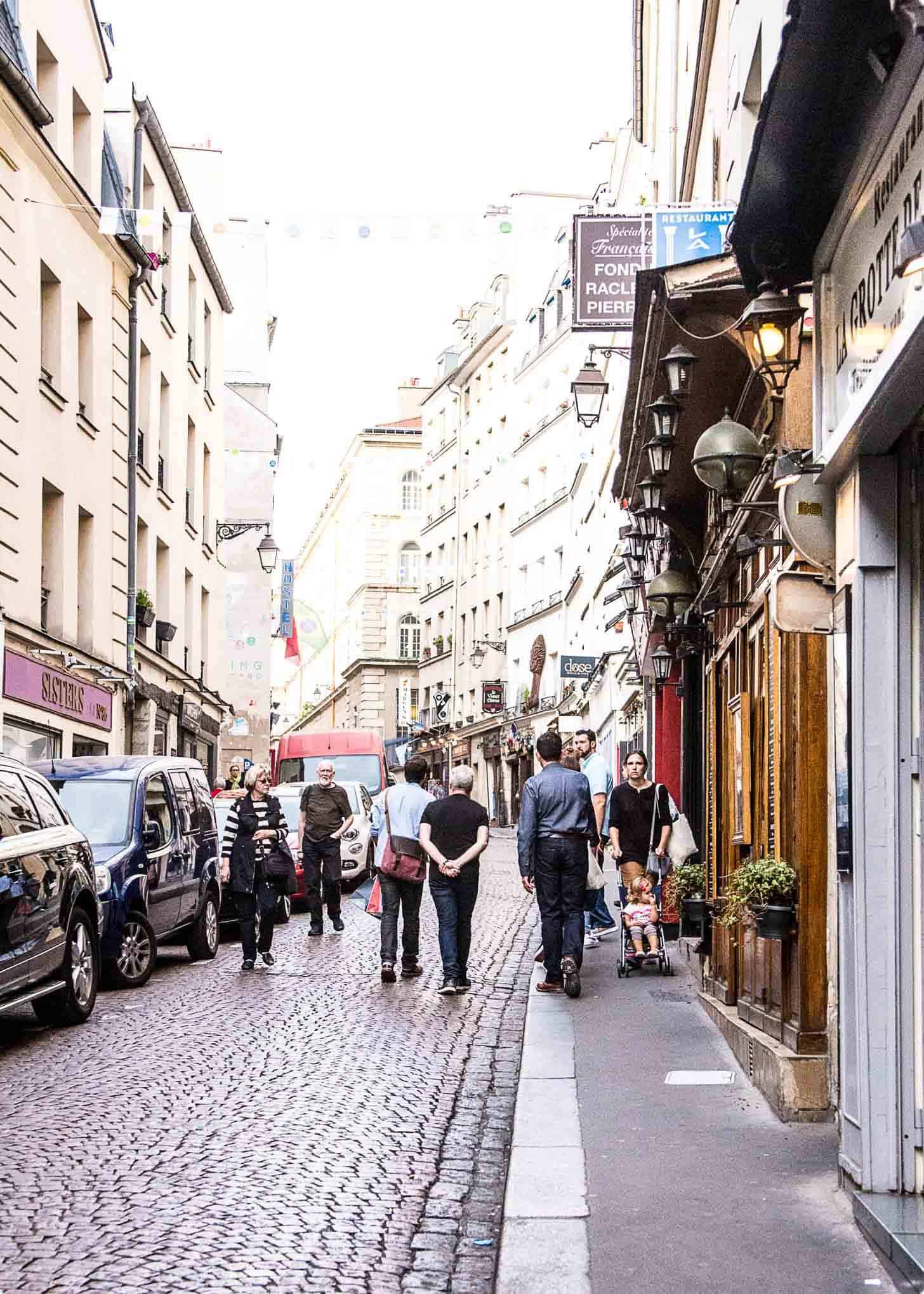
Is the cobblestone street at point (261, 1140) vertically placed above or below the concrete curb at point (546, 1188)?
below

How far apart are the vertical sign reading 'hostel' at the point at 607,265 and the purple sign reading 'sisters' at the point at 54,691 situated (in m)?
8.53

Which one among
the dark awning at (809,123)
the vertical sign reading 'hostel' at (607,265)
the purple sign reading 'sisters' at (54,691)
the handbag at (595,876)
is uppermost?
the vertical sign reading 'hostel' at (607,265)

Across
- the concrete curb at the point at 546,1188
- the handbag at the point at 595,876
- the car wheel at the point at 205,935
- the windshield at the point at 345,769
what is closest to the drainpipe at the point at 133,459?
the windshield at the point at 345,769

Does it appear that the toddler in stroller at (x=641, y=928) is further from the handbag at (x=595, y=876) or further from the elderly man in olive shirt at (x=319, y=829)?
the elderly man in olive shirt at (x=319, y=829)

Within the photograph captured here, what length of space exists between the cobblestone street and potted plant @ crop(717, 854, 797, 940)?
1543 millimetres

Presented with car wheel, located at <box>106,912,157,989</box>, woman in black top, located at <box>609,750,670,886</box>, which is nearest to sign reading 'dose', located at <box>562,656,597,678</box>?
woman in black top, located at <box>609,750,670,886</box>

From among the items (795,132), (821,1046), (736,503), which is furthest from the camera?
(736,503)

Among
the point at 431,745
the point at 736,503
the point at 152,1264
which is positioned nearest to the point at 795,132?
the point at 736,503

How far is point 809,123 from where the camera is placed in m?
6.14

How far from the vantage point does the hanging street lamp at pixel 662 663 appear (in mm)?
18266

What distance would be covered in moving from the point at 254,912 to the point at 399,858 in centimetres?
173

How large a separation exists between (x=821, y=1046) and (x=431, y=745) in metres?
72.7

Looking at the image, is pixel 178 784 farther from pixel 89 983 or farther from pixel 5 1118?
pixel 5 1118

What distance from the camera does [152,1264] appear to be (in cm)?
568
